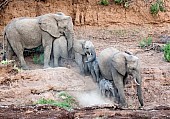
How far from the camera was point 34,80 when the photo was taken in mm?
12281

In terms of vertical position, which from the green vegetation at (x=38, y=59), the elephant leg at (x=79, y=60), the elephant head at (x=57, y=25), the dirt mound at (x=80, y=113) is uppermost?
the elephant head at (x=57, y=25)

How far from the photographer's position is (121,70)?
39.1ft

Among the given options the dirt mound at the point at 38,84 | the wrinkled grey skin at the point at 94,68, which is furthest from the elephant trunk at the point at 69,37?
the dirt mound at the point at 38,84

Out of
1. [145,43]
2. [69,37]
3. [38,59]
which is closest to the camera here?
[69,37]

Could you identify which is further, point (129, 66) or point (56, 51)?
point (56, 51)

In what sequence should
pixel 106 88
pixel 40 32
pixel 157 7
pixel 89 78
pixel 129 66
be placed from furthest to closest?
pixel 157 7, pixel 40 32, pixel 89 78, pixel 106 88, pixel 129 66

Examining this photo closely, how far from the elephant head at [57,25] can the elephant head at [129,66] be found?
2342 millimetres

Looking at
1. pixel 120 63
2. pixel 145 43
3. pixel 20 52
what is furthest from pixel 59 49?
pixel 145 43

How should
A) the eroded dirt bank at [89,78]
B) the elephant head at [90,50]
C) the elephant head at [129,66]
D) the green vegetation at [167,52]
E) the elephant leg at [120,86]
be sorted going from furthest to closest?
the green vegetation at [167,52], the elephant head at [90,50], the elephant leg at [120,86], the elephant head at [129,66], the eroded dirt bank at [89,78]

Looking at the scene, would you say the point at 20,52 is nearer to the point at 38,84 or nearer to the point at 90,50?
the point at 90,50

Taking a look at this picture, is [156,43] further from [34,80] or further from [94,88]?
[34,80]

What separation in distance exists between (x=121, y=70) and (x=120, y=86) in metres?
0.35

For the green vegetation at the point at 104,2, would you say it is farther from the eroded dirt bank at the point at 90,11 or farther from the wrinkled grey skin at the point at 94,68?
the wrinkled grey skin at the point at 94,68

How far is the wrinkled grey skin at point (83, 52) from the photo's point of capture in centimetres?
1334
